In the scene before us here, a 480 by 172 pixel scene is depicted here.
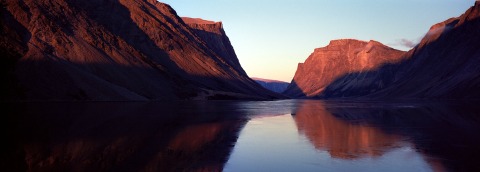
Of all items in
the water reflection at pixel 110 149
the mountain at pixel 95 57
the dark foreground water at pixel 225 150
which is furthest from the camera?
the mountain at pixel 95 57

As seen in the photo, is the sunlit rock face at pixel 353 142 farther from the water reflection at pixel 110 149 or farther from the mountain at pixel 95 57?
the mountain at pixel 95 57

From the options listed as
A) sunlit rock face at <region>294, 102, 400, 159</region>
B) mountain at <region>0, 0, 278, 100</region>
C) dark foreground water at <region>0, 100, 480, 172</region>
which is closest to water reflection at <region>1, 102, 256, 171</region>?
dark foreground water at <region>0, 100, 480, 172</region>

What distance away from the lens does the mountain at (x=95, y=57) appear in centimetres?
8362

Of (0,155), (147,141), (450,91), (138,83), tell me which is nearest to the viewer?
(0,155)

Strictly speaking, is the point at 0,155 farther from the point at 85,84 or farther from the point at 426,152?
the point at 85,84

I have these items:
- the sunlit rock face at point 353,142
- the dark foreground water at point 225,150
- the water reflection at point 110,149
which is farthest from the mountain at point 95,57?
the sunlit rock face at point 353,142

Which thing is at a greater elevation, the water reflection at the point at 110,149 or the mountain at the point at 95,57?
the mountain at the point at 95,57

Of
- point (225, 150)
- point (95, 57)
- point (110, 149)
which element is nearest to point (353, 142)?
point (225, 150)

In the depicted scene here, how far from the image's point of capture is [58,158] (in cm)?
1800

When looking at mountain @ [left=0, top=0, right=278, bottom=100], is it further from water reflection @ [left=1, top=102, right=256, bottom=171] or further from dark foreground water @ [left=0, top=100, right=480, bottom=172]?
dark foreground water @ [left=0, top=100, right=480, bottom=172]

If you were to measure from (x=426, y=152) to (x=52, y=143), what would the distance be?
17.8 m

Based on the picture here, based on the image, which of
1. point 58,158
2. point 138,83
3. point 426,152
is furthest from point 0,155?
point 138,83

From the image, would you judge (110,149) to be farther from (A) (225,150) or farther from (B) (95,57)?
(B) (95,57)

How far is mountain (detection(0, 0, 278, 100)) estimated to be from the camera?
83625 millimetres
